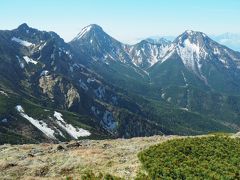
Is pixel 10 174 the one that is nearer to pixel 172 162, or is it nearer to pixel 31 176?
pixel 31 176

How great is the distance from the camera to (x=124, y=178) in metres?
55.0

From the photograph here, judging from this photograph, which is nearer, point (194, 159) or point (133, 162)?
point (194, 159)

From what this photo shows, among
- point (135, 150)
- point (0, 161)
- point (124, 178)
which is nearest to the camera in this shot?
point (124, 178)

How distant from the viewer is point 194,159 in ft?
203

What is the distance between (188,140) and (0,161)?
106 feet

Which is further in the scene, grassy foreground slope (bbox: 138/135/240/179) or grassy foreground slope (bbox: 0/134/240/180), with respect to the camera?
grassy foreground slope (bbox: 0/134/240/180)

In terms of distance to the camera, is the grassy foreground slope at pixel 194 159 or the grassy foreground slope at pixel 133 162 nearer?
the grassy foreground slope at pixel 194 159

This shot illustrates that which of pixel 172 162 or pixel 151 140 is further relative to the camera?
pixel 151 140

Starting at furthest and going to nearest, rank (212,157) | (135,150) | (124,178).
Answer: (135,150), (212,157), (124,178)

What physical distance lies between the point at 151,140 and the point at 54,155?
83.4 feet

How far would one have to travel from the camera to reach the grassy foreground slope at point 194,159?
2146 inches

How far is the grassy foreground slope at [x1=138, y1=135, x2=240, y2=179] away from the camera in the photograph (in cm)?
5450

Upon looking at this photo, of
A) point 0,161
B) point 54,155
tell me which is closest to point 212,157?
point 54,155

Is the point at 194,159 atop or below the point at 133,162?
atop
